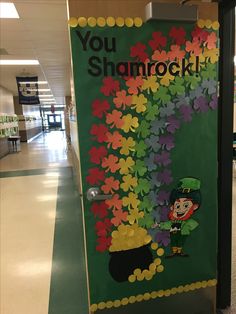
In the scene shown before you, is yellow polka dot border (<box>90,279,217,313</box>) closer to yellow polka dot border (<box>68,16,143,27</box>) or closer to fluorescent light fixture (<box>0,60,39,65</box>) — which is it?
yellow polka dot border (<box>68,16,143,27</box>)

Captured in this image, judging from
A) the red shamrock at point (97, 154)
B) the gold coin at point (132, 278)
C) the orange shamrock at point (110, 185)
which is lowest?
the gold coin at point (132, 278)

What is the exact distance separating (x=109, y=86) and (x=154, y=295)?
4.98ft

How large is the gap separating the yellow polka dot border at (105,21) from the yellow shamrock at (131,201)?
108 cm

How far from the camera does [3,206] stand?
5.07 meters

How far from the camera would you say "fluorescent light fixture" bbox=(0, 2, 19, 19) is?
13.3ft

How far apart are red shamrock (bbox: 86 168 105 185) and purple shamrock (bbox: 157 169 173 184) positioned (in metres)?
0.40

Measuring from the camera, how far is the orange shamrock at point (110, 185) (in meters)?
1.76

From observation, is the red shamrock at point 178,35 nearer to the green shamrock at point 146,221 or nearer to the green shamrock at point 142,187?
the green shamrock at point 142,187

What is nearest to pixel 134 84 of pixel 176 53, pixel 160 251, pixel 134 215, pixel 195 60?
pixel 176 53

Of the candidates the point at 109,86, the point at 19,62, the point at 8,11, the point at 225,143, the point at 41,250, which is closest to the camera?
the point at 109,86

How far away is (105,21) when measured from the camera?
1.62 m

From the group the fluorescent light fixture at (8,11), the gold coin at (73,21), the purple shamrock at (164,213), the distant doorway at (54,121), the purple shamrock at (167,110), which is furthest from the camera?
the distant doorway at (54,121)

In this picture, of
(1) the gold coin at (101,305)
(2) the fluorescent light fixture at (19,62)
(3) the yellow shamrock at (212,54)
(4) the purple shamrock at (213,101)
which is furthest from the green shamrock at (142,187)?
(2) the fluorescent light fixture at (19,62)

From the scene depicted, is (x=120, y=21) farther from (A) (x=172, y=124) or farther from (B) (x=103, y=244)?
(B) (x=103, y=244)
